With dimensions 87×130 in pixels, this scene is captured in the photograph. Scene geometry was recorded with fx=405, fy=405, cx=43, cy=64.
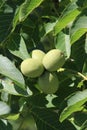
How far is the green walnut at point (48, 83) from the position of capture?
4.37 ft

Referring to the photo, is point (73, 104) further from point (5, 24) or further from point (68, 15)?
point (5, 24)

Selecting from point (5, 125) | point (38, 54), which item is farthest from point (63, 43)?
point (5, 125)

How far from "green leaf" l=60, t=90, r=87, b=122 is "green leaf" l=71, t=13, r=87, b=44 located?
0.17 meters

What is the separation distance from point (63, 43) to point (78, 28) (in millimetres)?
183

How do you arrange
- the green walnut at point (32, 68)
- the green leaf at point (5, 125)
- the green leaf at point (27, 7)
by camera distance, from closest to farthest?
1. the green leaf at point (27, 7)
2. the green walnut at point (32, 68)
3. the green leaf at point (5, 125)

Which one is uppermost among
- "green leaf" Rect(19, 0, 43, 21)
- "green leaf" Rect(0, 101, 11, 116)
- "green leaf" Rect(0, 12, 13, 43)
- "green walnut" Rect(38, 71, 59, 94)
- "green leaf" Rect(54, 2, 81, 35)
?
"green leaf" Rect(19, 0, 43, 21)

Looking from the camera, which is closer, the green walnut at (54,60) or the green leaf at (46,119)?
the green walnut at (54,60)

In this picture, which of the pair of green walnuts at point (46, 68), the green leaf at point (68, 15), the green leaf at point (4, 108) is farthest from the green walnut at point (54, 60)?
the green leaf at point (4, 108)

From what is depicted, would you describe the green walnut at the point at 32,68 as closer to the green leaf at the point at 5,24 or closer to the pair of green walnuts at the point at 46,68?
the pair of green walnuts at the point at 46,68

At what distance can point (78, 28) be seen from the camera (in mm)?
1239

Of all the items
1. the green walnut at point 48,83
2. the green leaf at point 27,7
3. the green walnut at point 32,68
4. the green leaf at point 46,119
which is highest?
the green leaf at point 27,7

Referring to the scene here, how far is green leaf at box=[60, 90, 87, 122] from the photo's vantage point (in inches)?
49.2

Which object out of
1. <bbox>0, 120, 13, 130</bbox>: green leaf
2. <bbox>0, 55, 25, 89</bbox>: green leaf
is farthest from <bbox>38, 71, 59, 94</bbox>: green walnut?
<bbox>0, 120, 13, 130</bbox>: green leaf

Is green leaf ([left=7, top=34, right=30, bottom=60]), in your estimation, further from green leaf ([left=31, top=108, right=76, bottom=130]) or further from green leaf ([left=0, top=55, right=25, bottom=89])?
green leaf ([left=31, top=108, right=76, bottom=130])
